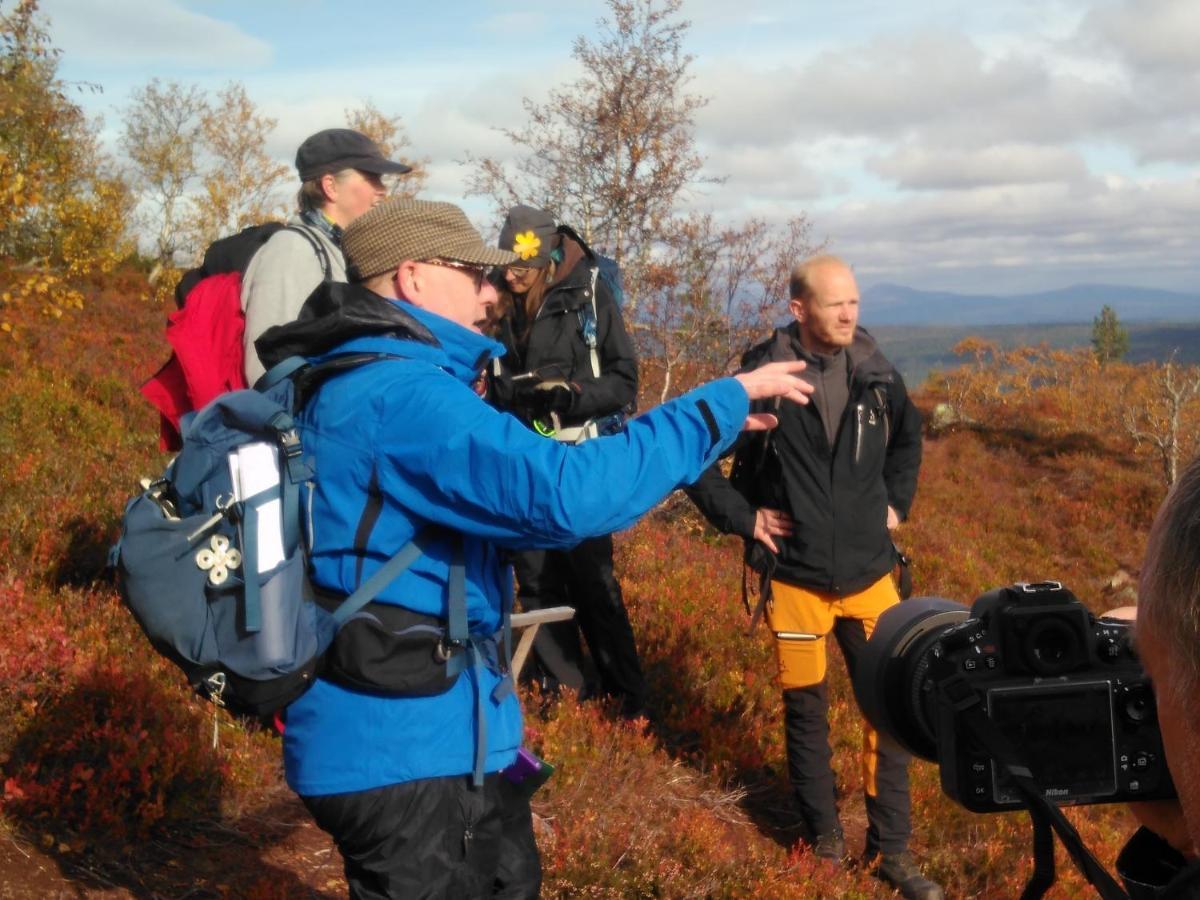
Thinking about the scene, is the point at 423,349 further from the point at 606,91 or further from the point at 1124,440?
the point at 1124,440

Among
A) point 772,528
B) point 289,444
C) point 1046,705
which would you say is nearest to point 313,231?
point 289,444

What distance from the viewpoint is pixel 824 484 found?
457 cm

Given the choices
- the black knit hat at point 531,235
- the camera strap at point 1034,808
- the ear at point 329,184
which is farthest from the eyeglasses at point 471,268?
the black knit hat at point 531,235

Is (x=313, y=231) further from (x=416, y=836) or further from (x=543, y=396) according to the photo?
(x=416, y=836)

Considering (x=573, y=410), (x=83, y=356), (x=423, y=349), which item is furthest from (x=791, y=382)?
(x=83, y=356)

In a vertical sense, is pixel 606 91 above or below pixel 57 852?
above

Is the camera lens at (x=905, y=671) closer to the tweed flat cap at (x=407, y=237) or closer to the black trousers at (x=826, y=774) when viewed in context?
the tweed flat cap at (x=407, y=237)

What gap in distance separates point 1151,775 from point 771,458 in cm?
309

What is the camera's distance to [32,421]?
9.35 m

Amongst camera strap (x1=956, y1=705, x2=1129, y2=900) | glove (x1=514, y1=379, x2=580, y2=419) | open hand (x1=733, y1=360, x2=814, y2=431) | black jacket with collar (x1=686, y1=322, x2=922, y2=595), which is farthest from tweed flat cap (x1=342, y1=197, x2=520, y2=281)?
glove (x1=514, y1=379, x2=580, y2=419)

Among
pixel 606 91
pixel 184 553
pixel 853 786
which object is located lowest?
pixel 853 786

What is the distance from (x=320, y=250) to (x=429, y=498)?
6.70 feet

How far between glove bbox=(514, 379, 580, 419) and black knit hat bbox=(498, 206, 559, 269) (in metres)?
0.59

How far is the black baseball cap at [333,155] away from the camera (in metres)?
4.40
